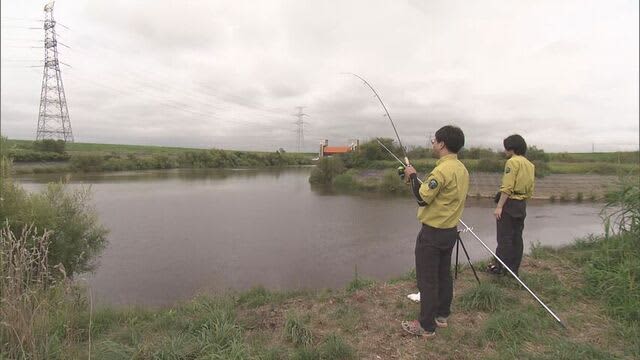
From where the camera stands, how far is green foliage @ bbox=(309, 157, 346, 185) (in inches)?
1628

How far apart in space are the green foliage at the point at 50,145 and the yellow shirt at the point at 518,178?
59.7 m

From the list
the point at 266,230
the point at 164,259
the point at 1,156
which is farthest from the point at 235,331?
the point at 266,230

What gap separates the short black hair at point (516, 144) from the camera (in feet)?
13.4

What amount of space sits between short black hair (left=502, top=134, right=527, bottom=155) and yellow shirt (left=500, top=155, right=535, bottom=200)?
0.08 meters

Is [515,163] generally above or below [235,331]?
above

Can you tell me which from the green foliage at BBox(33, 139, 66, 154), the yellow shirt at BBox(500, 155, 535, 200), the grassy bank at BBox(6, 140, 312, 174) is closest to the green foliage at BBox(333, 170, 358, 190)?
the grassy bank at BBox(6, 140, 312, 174)

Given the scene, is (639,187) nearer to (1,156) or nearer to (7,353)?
(7,353)

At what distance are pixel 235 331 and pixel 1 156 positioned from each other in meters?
7.93

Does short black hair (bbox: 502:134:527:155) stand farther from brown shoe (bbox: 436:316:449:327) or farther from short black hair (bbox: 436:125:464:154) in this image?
brown shoe (bbox: 436:316:449:327)

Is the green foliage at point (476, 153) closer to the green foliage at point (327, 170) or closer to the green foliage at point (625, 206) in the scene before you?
the green foliage at point (327, 170)

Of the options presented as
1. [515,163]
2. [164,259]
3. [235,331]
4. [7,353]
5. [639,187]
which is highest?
[515,163]

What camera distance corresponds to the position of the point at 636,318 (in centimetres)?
311

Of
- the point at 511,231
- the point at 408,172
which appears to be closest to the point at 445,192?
the point at 408,172

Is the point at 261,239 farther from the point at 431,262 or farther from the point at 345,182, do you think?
the point at 345,182
